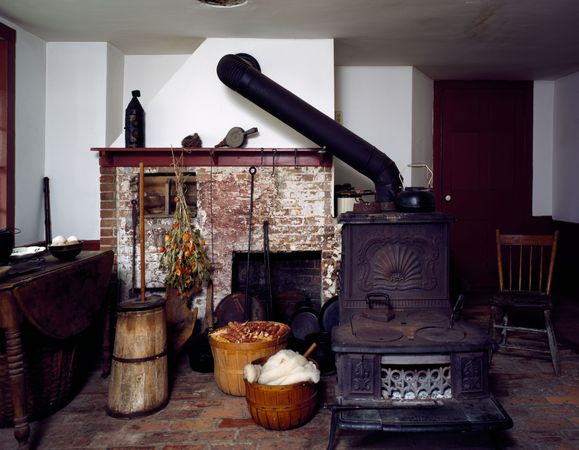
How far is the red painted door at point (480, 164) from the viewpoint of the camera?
5.62 meters

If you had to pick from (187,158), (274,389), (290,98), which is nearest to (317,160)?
(290,98)

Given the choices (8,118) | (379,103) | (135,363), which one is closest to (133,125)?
(8,118)

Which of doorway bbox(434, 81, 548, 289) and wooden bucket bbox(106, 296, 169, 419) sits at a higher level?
doorway bbox(434, 81, 548, 289)

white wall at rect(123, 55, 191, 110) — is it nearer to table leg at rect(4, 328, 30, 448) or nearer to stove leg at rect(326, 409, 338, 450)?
table leg at rect(4, 328, 30, 448)

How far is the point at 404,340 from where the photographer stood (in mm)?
2490

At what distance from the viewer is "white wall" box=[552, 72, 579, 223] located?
5441mm

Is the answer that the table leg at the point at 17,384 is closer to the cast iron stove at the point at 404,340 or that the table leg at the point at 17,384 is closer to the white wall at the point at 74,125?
the cast iron stove at the point at 404,340

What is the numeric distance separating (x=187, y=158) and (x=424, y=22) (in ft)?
7.07

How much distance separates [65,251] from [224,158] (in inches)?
62.6

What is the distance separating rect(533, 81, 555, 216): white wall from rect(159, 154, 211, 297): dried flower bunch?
13.3ft

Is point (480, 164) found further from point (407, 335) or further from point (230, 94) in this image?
point (407, 335)

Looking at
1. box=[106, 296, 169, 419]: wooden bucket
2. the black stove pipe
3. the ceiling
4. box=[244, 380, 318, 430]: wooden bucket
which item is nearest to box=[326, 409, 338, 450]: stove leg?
box=[244, 380, 318, 430]: wooden bucket

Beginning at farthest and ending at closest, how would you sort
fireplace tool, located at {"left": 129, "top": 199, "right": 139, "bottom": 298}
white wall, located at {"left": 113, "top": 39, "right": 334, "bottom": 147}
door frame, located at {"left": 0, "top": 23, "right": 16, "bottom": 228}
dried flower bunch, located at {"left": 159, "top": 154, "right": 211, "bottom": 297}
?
1. white wall, located at {"left": 113, "top": 39, "right": 334, "bottom": 147}
2. fireplace tool, located at {"left": 129, "top": 199, "right": 139, "bottom": 298}
3. dried flower bunch, located at {"left": 159, "top": 154, "right": 211, "bottom": 297}
4. door frame, located at {"left": 0, "top": 23, "right": 16, "bottom": 228}

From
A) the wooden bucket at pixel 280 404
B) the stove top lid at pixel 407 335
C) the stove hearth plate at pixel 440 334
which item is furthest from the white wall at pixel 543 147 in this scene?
the wooden bucket at pixel 280 404
